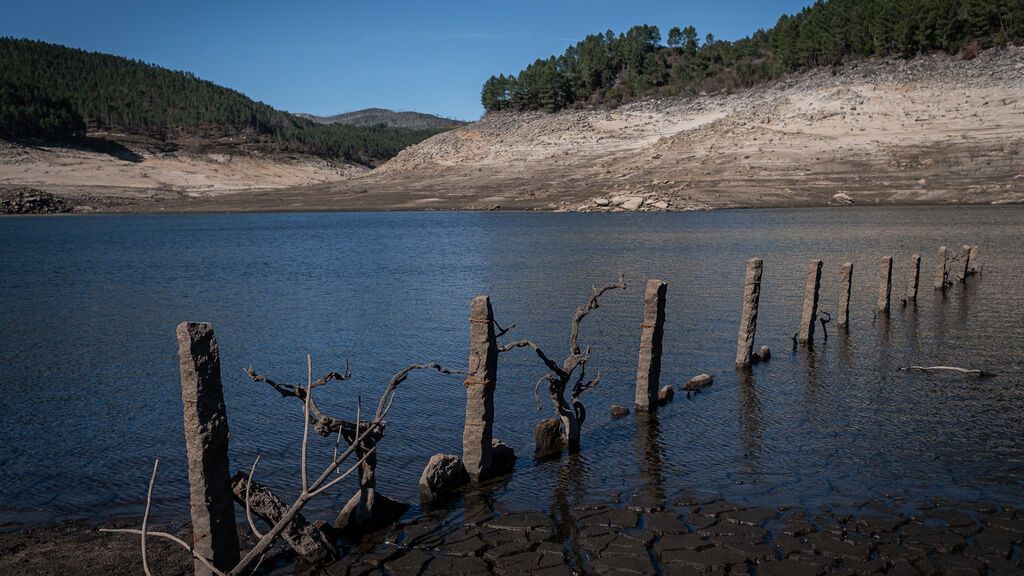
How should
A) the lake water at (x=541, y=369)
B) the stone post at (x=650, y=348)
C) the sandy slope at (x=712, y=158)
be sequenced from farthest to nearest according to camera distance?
the sandy slope at (x=712, y=158) < the stone post at (x=650, y=348) < the lake water at (x=541, y=369)

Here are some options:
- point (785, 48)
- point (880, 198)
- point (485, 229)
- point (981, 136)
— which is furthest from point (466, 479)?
point (785, 48)

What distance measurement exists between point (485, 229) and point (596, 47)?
6252cm

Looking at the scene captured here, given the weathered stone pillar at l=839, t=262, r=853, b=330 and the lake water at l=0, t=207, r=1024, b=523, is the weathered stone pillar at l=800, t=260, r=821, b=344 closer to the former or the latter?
the lake water at l=0, t=207, r=1024, b=523

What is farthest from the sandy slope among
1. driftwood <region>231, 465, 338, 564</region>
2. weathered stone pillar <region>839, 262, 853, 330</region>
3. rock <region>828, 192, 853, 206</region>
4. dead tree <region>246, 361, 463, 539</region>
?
driftwood <region>231, 465, 338, 564</region>

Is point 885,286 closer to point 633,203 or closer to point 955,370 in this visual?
point 955,370

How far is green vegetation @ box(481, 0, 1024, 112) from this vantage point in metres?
73.7

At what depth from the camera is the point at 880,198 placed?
188 ft

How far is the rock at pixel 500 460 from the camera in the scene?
34.9ft

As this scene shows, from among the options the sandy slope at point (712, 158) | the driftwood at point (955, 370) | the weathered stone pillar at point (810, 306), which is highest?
the sandy slope at point (712, 158)

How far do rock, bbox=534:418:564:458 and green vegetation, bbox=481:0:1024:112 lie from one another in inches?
2917

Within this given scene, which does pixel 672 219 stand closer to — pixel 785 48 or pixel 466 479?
pixel 785 48

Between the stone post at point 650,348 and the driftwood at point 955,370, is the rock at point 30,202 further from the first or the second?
the driftwood at point 955,370

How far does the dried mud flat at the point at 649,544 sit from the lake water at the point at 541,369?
19.2 inches

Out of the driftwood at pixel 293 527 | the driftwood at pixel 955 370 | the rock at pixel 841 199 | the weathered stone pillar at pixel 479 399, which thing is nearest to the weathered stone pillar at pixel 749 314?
the driftwood at pixel 955 370
